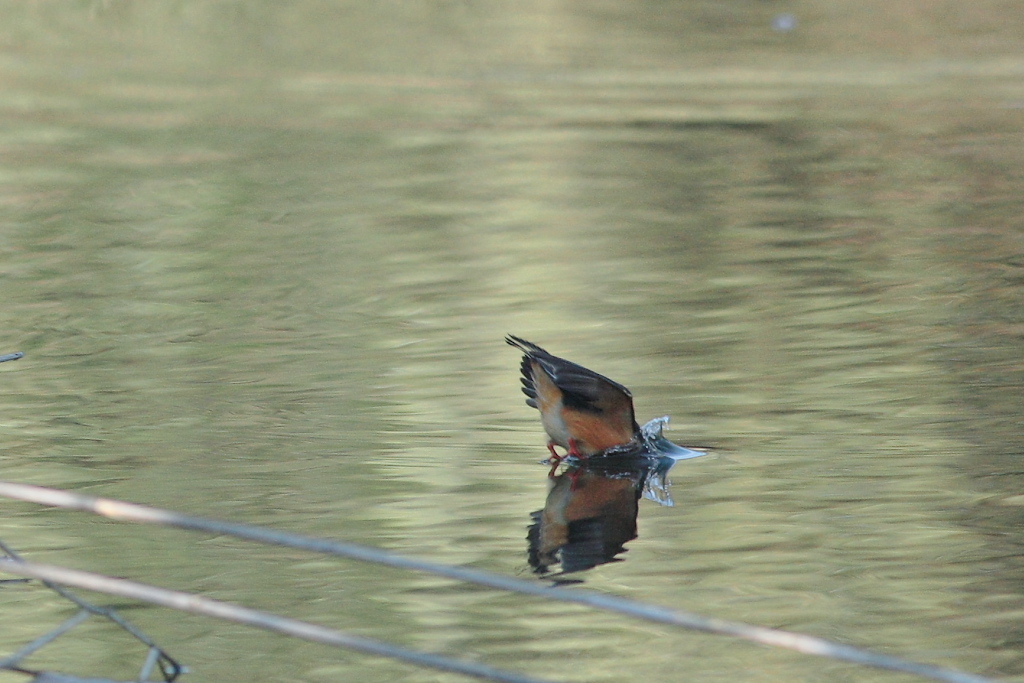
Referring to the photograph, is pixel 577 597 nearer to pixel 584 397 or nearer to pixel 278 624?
pixel 278 624

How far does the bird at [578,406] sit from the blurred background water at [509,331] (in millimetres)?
175

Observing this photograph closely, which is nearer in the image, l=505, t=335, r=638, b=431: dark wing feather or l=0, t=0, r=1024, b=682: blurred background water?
l=0, t=0, r=1024, b=682: blurred background water

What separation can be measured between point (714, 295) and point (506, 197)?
357 cm

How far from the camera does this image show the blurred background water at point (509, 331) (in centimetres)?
459

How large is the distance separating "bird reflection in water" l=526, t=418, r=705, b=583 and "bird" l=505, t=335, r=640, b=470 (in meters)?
0.06

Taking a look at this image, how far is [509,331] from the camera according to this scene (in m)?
8.17

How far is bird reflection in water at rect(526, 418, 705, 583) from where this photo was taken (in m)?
5.01

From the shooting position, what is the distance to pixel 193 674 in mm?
4086

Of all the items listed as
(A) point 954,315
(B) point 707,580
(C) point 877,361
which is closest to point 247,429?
(B) point 707,580

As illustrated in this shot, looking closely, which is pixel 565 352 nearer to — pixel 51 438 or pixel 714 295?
pixel 714 295

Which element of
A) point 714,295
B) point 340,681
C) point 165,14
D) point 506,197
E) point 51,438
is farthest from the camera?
point 165,14

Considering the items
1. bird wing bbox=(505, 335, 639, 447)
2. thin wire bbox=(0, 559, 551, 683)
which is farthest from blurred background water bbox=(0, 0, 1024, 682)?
thin wire bbox=(0, 559, 551, 683)

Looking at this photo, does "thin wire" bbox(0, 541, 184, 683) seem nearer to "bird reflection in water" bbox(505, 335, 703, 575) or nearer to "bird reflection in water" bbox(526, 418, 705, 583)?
"bird reflection in water" bbox(526, 418, 705, 583)

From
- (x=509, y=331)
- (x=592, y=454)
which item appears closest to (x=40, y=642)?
(x=592, y=454)
